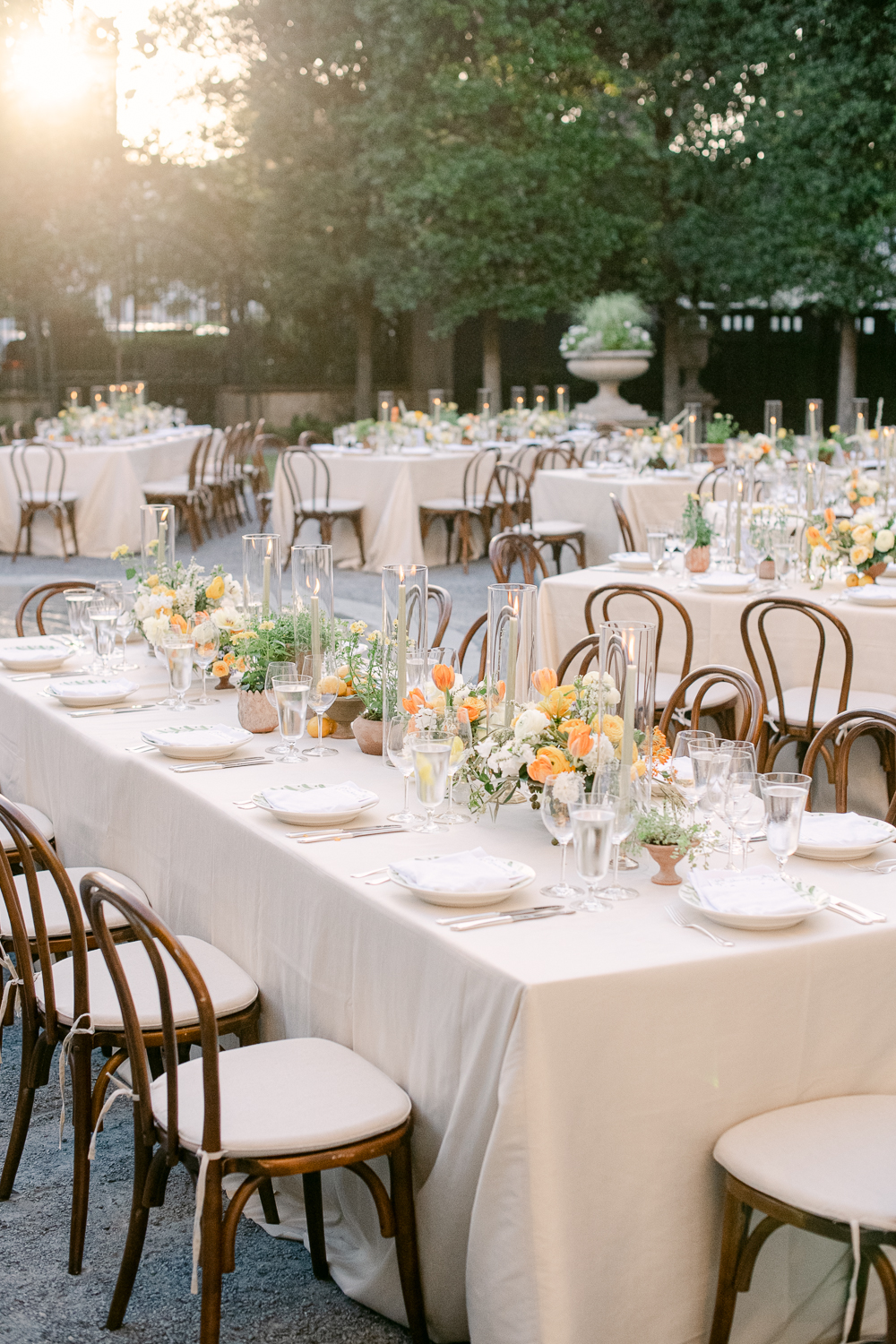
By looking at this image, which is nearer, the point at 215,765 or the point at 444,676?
the point at 444,676

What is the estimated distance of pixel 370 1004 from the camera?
2451 millimetres

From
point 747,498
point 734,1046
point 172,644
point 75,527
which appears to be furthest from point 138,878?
point 75,527

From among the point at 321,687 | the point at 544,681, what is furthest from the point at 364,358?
the point at 544,681

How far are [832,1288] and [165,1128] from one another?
1104 millimetres

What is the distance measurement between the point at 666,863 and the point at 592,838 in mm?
309

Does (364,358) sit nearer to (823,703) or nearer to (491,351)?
(491,351)

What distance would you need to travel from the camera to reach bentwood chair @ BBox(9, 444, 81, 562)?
35.7 feet

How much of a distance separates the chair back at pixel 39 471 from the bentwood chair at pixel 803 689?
6953 mm

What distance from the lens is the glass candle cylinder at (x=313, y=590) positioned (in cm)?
351

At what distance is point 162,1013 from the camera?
2230mm

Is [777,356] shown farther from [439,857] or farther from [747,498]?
[439,857]

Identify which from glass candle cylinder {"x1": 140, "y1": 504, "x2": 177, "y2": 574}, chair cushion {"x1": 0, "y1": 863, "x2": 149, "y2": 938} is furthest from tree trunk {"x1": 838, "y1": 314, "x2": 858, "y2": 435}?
chair cushion {"x1": 0, "y1": 863, "x2": 149, "y2": 938}

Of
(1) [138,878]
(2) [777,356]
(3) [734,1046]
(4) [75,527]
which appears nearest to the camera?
(3) [734,1046]

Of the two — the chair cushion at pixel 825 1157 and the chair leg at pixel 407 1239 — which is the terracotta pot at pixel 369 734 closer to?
the chair leg at pixel 407 1239
